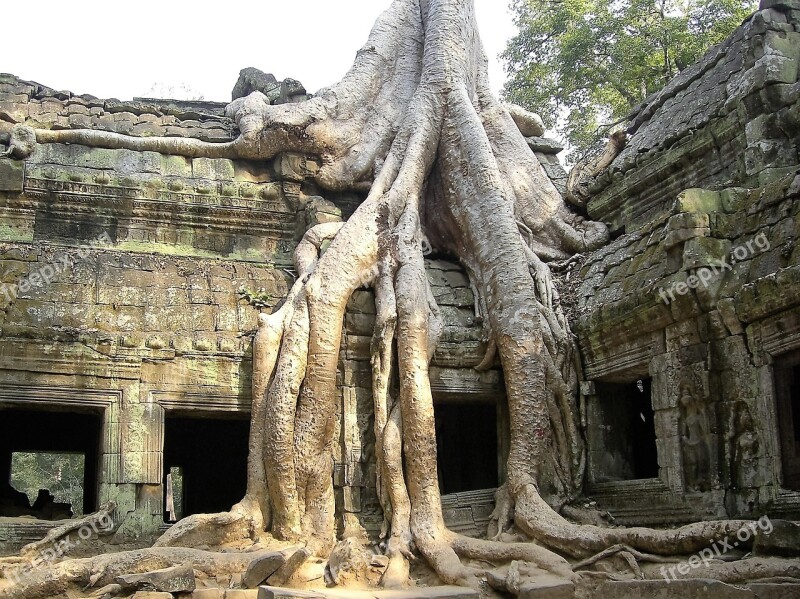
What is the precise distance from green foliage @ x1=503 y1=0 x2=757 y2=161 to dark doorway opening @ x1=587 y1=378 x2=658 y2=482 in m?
8.39

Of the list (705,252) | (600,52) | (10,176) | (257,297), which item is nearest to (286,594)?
(257,297)

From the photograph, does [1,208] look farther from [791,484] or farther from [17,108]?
[791,484]

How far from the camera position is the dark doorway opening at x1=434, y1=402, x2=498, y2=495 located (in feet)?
33.5

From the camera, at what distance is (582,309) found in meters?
8.88

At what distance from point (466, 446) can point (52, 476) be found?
17.0m

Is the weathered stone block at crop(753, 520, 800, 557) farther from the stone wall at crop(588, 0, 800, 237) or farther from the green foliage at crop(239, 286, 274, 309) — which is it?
the green foliage at crop(239, 286, 274, 309)

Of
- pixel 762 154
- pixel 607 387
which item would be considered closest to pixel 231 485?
pixel 607 387

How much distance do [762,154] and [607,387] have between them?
235 cm

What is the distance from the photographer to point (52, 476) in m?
24.4

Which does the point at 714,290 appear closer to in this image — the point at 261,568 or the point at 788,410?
the point at 788,410

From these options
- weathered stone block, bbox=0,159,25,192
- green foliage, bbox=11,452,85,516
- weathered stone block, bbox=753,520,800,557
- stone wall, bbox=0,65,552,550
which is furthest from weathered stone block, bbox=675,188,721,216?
green foliage, bbox=11,452,85,516

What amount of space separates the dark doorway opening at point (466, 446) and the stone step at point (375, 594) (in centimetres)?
349

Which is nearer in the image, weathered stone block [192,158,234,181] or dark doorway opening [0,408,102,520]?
weathered stone block [192,158,234,181]

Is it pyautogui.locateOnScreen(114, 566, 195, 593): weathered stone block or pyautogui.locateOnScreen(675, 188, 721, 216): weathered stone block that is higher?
pyautogui.locateOnScreen(675, 188, 721, 216): weathered stone block
